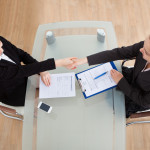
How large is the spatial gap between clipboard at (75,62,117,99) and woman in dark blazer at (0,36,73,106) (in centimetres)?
16

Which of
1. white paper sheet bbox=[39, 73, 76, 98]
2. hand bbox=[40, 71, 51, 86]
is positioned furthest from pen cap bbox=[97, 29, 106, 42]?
hand bbox=[40, 71, 51, 86]

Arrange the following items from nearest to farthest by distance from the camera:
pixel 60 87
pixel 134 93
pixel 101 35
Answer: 1. pixel 134 93
2. pixel 60 87
3. pixel 101 35

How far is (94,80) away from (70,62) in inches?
9.1

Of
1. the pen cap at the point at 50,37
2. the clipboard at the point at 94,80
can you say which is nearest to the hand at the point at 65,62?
the clipboard at the point at 94,80

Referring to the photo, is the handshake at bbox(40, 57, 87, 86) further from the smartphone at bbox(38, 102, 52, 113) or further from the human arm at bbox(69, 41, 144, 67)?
the smartphone at bbox(38, 102, 52, 113)

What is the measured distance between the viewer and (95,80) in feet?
3.84

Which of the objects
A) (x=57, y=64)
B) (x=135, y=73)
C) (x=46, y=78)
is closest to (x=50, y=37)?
(x=57, y=64)

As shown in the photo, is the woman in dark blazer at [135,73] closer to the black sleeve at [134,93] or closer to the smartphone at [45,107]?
the black sleeve at [134,93]

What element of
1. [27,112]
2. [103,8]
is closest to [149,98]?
[27,112]

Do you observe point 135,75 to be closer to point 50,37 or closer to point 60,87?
point 60,87

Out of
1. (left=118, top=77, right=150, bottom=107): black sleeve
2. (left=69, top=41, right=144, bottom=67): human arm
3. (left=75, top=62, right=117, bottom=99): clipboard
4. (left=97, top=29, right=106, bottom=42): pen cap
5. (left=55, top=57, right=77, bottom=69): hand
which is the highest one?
(left=97, top=29, right=106, bottom=42): pen cap

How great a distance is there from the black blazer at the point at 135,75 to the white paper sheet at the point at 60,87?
0.21m

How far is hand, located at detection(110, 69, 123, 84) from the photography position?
1.10m

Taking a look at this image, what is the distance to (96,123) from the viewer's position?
111 centimetres
